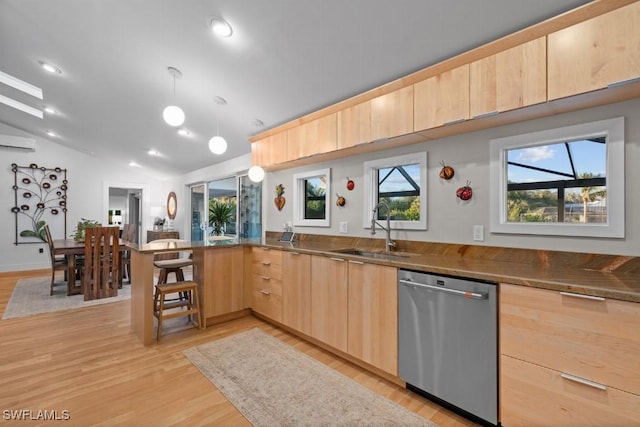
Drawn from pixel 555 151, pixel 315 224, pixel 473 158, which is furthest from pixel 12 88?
pixel 555 151

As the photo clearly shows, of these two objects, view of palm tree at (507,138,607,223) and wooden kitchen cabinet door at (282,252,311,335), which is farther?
wooden kitchen cabinet door at (282,252,311,335)

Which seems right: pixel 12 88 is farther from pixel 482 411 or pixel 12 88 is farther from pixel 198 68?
pixel 482 411

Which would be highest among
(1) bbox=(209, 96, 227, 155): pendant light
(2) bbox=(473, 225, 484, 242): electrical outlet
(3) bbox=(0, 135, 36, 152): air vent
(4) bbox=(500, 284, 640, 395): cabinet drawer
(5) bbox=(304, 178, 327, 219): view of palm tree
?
(3) bbox=(0, 135, 36, 152): air vent

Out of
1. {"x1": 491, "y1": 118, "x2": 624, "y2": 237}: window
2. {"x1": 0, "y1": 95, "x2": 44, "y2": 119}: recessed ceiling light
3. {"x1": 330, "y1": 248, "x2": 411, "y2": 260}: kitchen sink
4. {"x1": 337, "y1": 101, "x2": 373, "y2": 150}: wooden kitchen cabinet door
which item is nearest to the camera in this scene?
{"x1": 491, "y1": 118, "x2": 624, "y2": 237}: window

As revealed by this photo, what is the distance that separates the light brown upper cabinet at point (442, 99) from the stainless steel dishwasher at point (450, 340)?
3.74 ft

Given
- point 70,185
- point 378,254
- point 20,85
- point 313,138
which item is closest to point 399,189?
point 378,254

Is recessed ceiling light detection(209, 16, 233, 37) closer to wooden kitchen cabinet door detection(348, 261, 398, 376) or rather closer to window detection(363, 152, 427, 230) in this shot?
window detection(363, 152, 427, 230)

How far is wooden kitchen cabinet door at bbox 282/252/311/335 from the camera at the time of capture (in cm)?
274

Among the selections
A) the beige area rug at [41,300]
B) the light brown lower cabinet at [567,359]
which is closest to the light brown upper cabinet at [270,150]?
the light brown lower cabinet at [567,359]

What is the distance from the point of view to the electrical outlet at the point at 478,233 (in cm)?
222

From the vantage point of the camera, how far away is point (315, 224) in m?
3.59

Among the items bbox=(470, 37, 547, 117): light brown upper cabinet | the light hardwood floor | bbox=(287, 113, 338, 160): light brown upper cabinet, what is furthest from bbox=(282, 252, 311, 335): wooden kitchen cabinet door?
bbox=(470, 37, 547, 117): light brown upper cabinet

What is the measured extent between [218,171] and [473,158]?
4934 millimetres

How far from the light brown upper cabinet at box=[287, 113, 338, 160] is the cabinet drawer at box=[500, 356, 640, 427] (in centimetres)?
227
